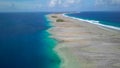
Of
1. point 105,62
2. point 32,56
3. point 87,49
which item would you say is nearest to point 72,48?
point 87,49

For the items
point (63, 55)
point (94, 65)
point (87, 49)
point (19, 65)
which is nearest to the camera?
point (94, 65)

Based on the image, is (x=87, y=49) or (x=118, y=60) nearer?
(x=118, y=60)

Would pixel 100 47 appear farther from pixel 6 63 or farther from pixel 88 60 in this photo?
A: pixel 6 63

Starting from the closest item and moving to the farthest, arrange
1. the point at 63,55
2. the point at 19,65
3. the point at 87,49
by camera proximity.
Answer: the point at 19,65 → the point at 63,55 → the point at 87,49

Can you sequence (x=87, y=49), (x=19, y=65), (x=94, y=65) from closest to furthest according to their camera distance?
(x=94, y=65)
(x=19, y=65)
(x=87, y=49)

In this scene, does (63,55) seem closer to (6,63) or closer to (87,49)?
(87,49)

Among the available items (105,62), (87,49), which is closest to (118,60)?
(105,62)

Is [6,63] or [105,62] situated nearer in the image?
[105,62]
